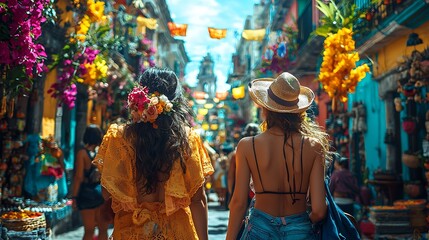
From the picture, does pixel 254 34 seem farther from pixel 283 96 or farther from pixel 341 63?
pixel 283 96

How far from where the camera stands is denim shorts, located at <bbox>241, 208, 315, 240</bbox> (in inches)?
115

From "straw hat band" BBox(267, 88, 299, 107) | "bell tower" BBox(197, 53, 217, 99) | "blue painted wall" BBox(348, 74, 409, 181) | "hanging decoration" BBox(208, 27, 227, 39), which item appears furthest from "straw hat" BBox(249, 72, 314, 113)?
"bell tower" BBox(197, 53, 217, 99)

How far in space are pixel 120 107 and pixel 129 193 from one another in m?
12.5

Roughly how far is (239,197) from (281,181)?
27 centimetres

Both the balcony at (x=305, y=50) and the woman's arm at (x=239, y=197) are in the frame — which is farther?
the balcony at (x=305, y=50)

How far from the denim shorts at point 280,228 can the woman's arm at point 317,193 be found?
0.07 m

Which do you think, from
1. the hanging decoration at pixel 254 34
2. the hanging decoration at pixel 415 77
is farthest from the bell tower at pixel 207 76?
the hanging decoration at pixel 415 77

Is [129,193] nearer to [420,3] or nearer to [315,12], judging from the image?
[420,3]

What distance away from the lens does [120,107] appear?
15.2 m

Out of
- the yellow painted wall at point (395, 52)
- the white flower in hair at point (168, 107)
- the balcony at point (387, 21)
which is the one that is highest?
the balcony at point (387, 21)

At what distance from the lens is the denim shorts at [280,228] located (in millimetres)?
2922

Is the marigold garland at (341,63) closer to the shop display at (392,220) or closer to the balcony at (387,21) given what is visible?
the balcony at (387,21)

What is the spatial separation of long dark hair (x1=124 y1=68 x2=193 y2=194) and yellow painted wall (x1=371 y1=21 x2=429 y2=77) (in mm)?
6367

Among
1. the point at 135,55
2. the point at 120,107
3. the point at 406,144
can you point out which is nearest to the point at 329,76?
the point at 406,144
